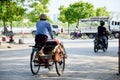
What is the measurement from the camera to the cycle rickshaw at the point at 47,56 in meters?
10.9

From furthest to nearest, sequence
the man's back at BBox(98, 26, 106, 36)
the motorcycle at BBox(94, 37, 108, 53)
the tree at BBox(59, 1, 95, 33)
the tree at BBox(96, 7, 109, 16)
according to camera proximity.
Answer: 1. the tree at BBox(96, 7, 109, 16)
2. the tree at BBox(59, 1, 95, 33)
3. the motorcycle at BBox(94, 37, 108, 53)
4. the man's back at BBox(98, 26, 106, 36)

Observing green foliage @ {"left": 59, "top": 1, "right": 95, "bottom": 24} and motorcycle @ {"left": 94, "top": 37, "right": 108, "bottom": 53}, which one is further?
green foliage @ {"left": 59, "top": 1, "right": 95, "bottom": 24}

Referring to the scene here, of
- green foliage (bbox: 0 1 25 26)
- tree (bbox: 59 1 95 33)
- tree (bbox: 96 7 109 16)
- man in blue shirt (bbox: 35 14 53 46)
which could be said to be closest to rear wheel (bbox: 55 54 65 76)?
man in blue shirt (bbox: 35 14 53 46)

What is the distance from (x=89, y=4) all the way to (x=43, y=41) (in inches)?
2496

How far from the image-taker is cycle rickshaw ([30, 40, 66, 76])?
1088 cm

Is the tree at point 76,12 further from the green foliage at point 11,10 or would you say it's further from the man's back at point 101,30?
the man's back at point 101,30

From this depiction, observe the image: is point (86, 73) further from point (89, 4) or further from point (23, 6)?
point (89, 4)

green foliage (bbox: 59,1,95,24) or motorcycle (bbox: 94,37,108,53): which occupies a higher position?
green foliage (bbox: 59,1,95,24)

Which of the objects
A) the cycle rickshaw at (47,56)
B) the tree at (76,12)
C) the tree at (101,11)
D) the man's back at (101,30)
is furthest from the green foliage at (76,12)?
the cycle rickshaw at (47,56)

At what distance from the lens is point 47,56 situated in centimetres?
1091

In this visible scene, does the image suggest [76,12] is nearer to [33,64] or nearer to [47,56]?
[33,64]

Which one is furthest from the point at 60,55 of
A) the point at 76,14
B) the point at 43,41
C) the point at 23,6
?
the point at 76,14

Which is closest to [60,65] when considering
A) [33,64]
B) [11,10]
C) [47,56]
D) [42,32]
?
[47,56]

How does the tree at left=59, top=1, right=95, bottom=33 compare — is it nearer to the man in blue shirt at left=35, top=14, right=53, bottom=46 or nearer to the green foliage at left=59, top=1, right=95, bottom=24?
the green foliage at left=59, top=1, right=95, bottom=24
